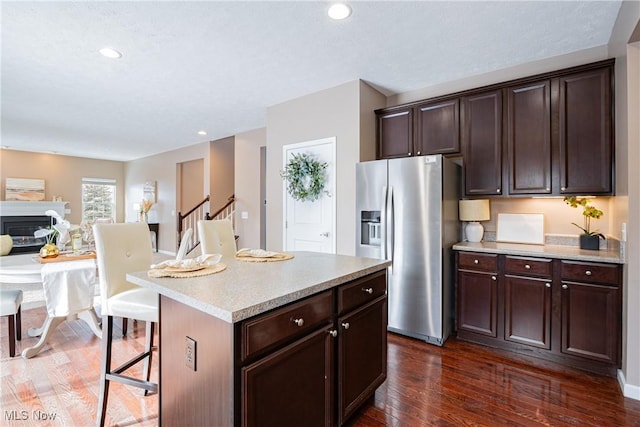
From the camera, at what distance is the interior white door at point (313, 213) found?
375 centimetres

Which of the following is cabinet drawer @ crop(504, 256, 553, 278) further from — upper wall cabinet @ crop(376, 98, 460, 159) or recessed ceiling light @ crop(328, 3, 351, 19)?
recessed ceiling light @ crop(328, 3, 351, 19)

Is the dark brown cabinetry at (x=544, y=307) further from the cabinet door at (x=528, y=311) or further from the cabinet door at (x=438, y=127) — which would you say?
the cabinet door at (x=438, y=127)

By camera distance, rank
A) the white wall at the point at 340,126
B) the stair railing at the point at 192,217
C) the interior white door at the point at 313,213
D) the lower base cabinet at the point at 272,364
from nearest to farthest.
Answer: the lower base cabinet at the point at 272,364, the white wall at the point at 340,126, the interior white door at the point at 313,213, the stair railing at the point at 192,217

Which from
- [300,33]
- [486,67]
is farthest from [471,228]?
[300,33]

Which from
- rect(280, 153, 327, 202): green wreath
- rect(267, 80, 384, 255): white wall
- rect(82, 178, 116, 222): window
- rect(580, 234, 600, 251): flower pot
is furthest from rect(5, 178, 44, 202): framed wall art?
rect(580, 234, 600, 251): flower pot

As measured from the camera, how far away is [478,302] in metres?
2.92

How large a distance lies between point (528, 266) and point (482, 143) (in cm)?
125

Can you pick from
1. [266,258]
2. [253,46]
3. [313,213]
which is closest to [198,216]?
[313,213]

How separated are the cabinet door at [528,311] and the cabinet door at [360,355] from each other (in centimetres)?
143

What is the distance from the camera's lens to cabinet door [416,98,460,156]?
10.7ft

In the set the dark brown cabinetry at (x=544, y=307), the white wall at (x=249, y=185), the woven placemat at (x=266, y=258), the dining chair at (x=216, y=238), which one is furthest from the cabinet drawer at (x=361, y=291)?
the white wall at (x=249, y=185)

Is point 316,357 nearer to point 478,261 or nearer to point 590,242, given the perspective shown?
point 478,261

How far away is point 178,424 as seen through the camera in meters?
1.40

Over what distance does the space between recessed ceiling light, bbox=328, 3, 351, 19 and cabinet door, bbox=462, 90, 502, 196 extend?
161 cm
